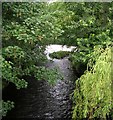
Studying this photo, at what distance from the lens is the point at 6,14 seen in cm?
866

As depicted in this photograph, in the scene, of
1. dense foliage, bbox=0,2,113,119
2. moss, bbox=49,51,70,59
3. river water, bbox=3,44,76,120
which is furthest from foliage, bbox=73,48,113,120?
moss, bbox=49,51,70,59

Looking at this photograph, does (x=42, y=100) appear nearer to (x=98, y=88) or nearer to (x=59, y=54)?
(x=98, y=88)

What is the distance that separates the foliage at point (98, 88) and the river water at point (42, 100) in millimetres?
2405

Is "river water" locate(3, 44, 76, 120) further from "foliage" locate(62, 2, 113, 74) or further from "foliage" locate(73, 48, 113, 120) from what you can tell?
"foliage" locate(73, 48, 113, 120)

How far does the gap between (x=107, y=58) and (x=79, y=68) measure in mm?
8730

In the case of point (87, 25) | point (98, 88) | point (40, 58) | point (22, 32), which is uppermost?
point (87, 25)

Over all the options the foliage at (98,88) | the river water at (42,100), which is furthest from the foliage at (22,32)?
the river water at (42,100)

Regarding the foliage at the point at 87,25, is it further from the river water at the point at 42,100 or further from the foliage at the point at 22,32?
the foliage at the point at 22,32

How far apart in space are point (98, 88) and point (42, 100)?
5.64 m

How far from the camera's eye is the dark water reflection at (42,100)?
11562mm

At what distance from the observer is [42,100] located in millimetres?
13047

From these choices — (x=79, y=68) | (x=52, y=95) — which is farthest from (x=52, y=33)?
(x=79, y=68)

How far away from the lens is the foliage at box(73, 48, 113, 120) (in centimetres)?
786

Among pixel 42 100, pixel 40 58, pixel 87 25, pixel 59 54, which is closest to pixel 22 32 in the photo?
pixel 40 58
